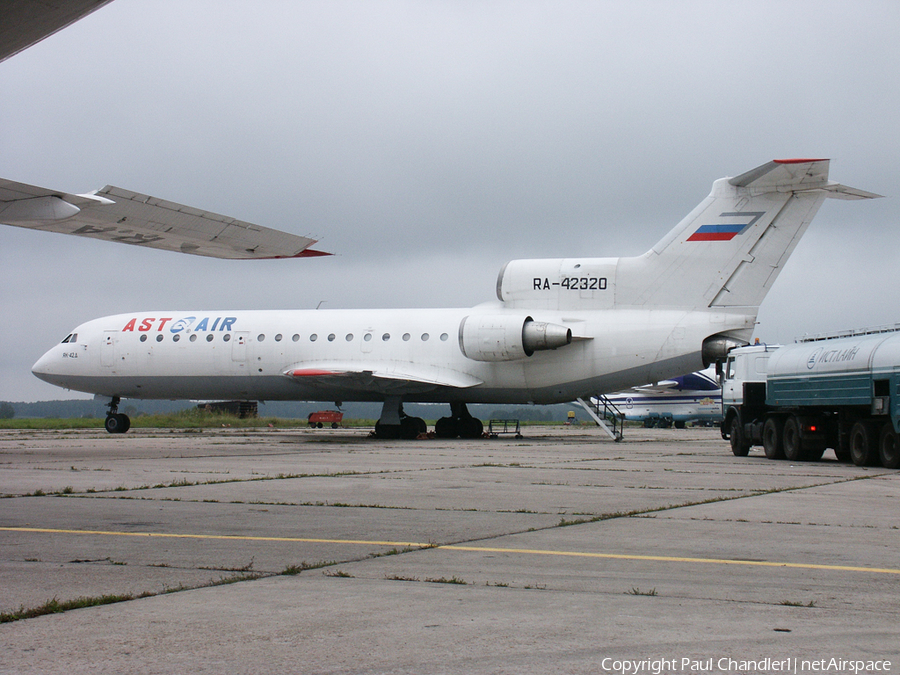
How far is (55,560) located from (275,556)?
161 centimetres

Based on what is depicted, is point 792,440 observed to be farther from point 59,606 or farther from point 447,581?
point 59,606

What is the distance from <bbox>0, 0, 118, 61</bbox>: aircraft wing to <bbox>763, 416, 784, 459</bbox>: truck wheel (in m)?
17.8

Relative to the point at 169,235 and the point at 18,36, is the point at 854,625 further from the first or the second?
the point at 169,235

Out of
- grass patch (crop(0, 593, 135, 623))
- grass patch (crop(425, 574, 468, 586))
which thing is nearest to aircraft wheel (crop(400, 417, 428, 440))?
grass patch (crop(425, 574, 468, 586))

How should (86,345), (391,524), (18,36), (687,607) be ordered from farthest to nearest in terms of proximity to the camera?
1. (86,345)
2. (391,524)
3. (18,36)
4. (687,607)

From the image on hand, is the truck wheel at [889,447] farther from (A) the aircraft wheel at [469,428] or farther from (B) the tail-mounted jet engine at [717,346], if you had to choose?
(A) the aircraft wheel at [469,428]

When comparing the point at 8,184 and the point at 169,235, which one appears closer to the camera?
the point at 8,184

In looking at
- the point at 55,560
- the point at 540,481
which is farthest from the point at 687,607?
the point at 540,481

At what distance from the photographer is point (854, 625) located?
452 centimetres

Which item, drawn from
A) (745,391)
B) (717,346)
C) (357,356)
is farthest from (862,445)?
(357,356)

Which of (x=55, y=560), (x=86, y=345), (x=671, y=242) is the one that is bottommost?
(x=55, y=560)

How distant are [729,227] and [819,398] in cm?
773

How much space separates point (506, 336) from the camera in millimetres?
26203

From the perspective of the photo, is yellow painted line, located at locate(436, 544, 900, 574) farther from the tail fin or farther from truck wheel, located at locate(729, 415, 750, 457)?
the tail fin
